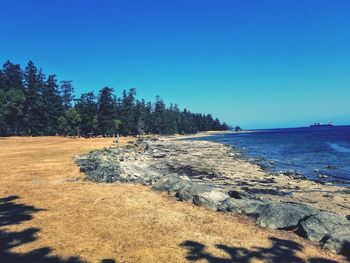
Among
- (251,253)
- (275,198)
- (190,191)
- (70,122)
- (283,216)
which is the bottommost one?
(275,198)

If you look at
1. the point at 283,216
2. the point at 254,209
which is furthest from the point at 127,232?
the point at 283,216

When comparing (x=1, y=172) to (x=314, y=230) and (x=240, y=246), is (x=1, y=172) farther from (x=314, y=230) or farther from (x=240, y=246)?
(x=314, y=230)

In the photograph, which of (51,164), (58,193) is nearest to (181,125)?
(51,164)

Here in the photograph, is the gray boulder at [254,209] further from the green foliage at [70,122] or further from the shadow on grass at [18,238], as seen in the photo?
the green foliage at [70,122]

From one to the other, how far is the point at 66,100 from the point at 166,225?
126010 mm

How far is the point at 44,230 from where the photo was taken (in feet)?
36.6

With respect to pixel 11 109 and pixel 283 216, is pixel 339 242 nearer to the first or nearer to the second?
pixel 283 216

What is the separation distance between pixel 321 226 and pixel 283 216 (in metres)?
1.43

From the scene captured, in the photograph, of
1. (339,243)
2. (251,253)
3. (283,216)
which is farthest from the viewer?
(283,216)

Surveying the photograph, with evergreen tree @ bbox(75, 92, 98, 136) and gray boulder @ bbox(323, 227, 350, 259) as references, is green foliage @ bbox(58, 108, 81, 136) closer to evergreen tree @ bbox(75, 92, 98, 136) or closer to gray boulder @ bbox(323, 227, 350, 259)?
evergreen tree @ bbox(75, 92, 98, 136)

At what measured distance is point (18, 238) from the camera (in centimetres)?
1045

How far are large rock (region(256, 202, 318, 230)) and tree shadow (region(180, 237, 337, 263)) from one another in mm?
1473

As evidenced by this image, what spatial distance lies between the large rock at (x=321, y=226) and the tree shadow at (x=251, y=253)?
98cm

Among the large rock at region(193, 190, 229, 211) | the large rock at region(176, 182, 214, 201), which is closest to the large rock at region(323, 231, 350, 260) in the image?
the large rock at region(193, 190, 229, 211)
